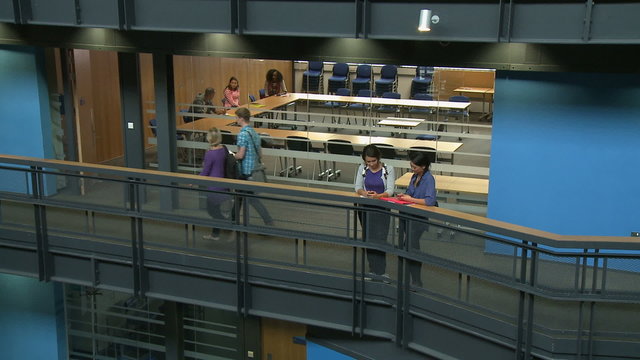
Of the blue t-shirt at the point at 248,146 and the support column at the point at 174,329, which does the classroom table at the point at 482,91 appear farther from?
the support column at the point at 174,329

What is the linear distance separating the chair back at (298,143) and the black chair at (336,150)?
41cm

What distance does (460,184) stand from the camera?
12602 mm

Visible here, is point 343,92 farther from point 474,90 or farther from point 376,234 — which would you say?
point 376,234

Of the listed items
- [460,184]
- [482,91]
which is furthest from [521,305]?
[482,91]

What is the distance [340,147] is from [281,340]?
343cm

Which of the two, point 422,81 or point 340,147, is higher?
point 422,81

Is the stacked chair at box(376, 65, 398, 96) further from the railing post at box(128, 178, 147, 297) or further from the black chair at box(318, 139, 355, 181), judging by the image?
the railing post at box(128, 178, 147, 297)

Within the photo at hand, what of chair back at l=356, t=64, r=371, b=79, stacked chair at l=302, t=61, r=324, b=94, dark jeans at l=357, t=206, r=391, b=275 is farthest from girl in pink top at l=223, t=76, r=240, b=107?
dark jeans at l=357, t=206, r=391, b=275

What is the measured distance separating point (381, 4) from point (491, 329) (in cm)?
470

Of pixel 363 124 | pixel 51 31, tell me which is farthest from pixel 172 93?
pixel 363 124

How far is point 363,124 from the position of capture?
45.3 feet

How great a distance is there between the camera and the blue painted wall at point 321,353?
1139 cm

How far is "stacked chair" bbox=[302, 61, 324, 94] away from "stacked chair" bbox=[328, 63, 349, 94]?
0.65 feet

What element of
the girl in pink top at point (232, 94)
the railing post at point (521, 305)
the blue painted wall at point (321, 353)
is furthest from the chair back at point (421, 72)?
the railing post at point (521, 305)
